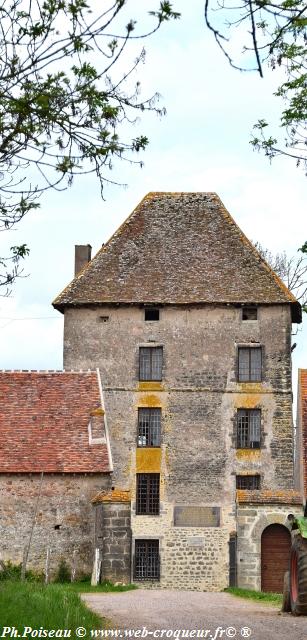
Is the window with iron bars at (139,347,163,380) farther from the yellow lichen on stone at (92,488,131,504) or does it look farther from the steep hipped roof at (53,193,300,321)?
the yellow lichen on stone at (92,488,131,504)

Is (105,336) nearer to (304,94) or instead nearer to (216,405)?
(216,405)

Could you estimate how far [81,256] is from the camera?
4188 centimetres

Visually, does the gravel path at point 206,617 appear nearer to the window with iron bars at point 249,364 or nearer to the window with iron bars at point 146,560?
the window with iron bars at point 146,560

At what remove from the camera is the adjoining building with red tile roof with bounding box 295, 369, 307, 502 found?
3462 cm

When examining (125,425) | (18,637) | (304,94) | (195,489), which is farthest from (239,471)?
(18,637)

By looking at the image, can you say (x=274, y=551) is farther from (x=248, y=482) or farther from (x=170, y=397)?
(x=170, y=397)

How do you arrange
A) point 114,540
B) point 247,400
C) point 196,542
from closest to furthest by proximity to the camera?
1. point 114,540
2. point 196,542
3. point 247,400

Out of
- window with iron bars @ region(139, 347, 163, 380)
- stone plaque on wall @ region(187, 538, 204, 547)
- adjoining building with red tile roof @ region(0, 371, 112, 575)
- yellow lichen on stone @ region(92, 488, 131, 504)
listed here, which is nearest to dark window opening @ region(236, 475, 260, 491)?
stone plaque on wall @ region(187, 538, 204, 547)

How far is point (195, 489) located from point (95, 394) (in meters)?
4.57

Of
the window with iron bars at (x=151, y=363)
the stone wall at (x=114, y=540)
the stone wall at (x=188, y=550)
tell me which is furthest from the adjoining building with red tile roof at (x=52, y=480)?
the stone wall at (x=188, y=550)

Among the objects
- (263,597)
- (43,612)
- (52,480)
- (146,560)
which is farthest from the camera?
(146,560)

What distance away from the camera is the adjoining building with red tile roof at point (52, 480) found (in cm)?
→ 3244

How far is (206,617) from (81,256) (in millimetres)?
26440

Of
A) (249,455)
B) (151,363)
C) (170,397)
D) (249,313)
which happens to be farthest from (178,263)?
(249,455)
